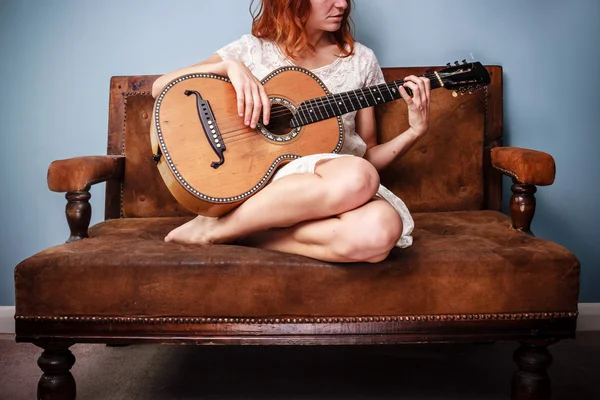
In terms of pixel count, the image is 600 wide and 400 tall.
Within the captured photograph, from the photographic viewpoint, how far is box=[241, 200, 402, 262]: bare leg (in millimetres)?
1663

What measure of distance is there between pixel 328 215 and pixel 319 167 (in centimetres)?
15

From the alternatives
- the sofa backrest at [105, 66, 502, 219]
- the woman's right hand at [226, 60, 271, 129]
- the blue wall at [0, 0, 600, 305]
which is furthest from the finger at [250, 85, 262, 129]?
the blue wall at [0, 0, 600, 305]

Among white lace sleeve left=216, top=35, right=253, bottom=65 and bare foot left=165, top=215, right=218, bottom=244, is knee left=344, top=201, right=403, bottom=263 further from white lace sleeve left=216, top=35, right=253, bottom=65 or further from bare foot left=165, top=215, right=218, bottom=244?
white lace sleeve left=216, top=35, right=253, bottom=65

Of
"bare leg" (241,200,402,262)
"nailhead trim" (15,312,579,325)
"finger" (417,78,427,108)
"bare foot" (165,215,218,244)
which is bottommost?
"nailhead trim" (15,312,579,325)

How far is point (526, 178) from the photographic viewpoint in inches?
75.5

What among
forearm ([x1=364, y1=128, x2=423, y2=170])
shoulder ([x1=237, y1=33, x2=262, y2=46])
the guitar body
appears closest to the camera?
the guitar body

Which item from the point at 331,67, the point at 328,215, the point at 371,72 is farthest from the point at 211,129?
the point at 371,72

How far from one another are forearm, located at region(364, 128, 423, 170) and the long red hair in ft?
1.22

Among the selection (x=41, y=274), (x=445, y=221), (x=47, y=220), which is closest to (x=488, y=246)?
(x=445, y=221)

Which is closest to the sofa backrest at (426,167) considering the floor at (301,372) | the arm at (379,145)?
the arm at (379,145)

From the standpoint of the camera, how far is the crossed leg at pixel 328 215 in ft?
5.49

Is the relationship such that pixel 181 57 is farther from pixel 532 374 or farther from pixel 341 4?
pixel 532 374

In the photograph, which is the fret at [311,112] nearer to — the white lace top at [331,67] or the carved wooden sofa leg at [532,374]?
the white lace top at [331,67]

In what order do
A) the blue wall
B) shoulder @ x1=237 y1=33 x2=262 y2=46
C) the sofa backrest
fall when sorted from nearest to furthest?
shoulder @ x1=237 y1=33 x2=262 y2=46 < the sofa backrest < the blue wall
